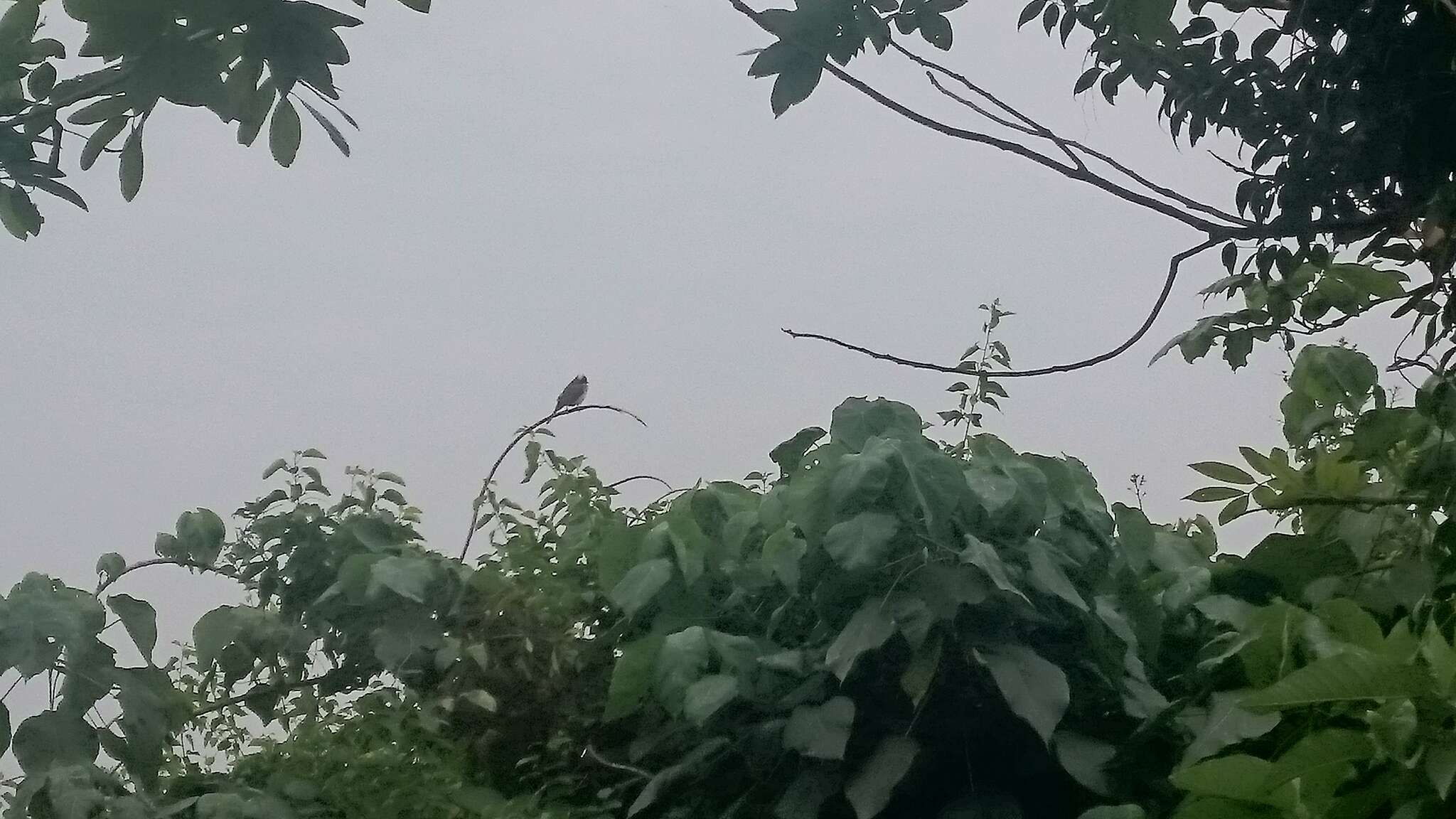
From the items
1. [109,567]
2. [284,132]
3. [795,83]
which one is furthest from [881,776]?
[109,567]

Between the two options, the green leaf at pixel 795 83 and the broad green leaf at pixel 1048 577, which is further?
the broad green leaf at pixel 1048 577

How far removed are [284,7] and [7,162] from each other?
370mm

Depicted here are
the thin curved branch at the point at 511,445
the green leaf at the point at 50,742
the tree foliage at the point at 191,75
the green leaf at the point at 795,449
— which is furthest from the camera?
the thin curved branch at the point at 511,445

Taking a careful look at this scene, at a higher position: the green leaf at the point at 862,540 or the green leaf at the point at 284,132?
the green leaf at the point at 284,132

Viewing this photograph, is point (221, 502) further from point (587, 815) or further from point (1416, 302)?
point (1416, 302)

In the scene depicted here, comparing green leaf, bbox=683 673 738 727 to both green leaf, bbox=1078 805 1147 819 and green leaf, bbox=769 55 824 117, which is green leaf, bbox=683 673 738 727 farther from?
green leaf, bbox=769 55 824 117

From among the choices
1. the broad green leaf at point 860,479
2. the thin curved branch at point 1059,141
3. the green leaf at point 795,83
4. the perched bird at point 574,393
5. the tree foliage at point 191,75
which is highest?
the perched bird at point 574,393

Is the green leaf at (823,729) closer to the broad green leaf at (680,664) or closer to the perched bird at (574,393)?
the broad green leaf at (680,664)

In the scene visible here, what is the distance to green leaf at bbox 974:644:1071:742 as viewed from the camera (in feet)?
2.96

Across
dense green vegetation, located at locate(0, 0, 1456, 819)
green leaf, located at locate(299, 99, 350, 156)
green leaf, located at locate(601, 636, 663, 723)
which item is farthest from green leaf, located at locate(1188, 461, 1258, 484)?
green leaf, located at locate(299, 99, 350, 156)

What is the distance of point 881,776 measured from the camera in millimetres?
931

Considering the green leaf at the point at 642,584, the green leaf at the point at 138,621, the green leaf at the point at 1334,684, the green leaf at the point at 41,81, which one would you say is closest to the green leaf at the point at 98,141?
the green leaf at the point at 41,81

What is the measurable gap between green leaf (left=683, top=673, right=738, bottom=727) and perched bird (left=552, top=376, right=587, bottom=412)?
716 millimetres

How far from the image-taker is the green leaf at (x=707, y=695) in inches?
38.1
